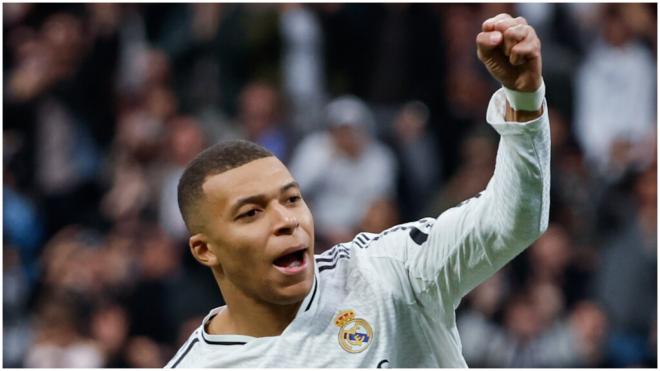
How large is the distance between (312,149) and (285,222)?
5.64 meters

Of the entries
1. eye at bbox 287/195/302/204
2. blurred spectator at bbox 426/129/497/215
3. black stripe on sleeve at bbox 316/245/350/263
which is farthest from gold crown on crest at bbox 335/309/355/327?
blurred spectator at bbox 426/129/497/215

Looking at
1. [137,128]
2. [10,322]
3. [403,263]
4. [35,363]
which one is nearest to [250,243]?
[403,263]

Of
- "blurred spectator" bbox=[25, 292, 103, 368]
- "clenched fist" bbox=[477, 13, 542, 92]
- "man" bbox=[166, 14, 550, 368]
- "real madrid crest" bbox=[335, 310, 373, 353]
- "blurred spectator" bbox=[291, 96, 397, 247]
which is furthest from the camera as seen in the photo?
"blurred spectator" bbox=[291, 96, 397, 247]

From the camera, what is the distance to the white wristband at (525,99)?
11.8ft

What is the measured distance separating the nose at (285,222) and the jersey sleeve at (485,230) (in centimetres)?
29

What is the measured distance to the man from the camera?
3.97 meters

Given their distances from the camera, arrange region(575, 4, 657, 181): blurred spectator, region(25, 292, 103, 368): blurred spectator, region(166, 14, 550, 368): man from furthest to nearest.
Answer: region(575, 4, 657, 181): blurred spectator
region(25, 292, 103, 368): blurred spectator
region(166, 14, 550, 368): man

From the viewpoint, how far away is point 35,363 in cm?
868

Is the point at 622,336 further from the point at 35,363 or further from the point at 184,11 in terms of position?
the point at 184,11

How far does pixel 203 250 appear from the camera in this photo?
13.9ft

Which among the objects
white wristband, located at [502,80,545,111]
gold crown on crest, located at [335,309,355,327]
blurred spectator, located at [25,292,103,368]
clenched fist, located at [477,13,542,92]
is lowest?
blurred spectator, located at [25,292,103,368]

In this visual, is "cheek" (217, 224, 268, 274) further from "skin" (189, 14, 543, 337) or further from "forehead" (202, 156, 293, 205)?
"forehead" (202, 156, 293, 205)

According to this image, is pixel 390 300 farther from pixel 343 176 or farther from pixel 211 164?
pixel 343 176

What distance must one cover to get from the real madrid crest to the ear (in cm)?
44
